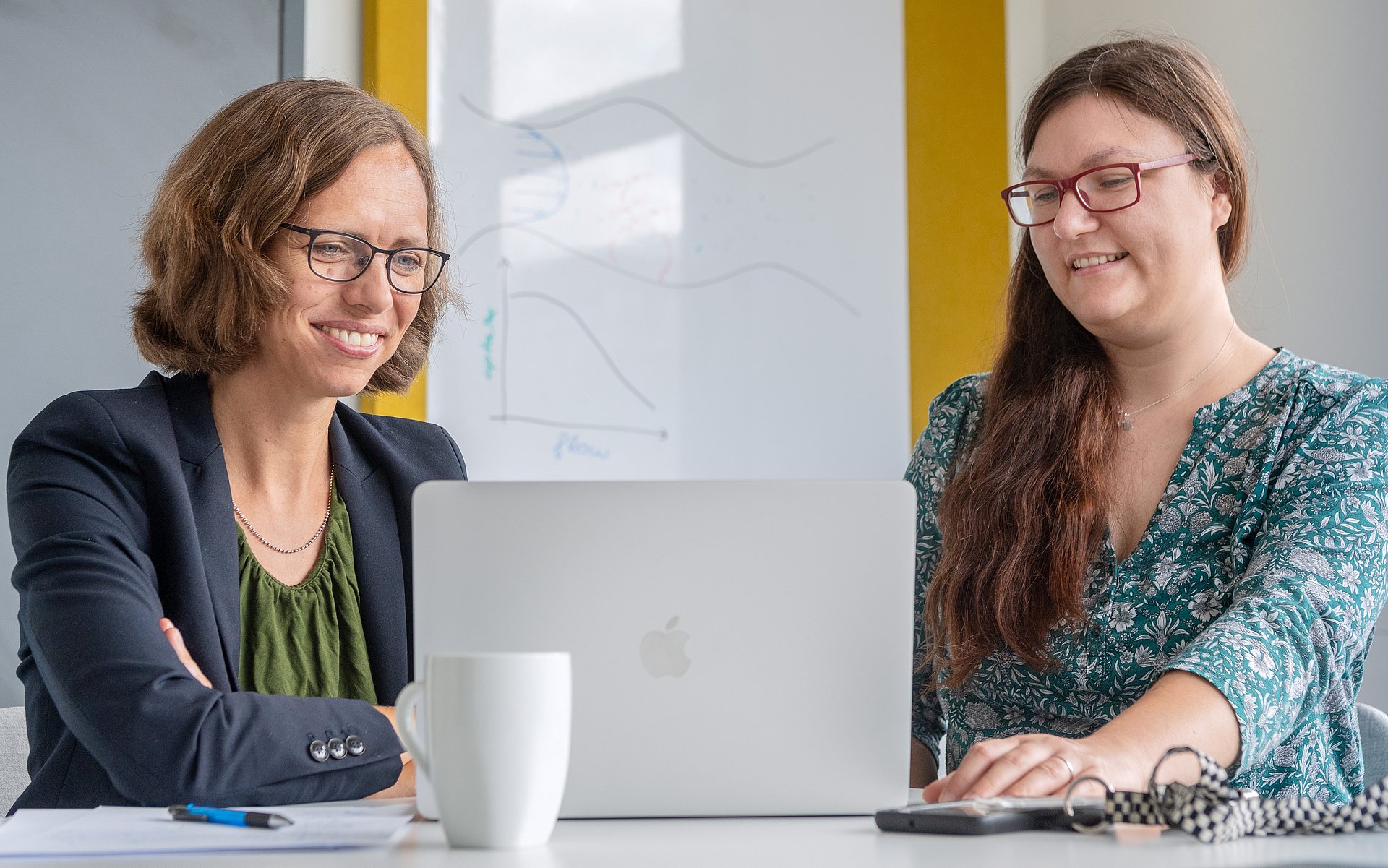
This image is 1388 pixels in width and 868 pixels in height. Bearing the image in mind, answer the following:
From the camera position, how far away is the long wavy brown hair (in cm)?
149

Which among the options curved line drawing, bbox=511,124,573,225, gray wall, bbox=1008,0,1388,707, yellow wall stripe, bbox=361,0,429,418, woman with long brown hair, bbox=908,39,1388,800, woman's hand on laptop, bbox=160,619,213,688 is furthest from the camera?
curved line drawing, bbox=511,124,573,225

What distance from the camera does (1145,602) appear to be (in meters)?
1.44

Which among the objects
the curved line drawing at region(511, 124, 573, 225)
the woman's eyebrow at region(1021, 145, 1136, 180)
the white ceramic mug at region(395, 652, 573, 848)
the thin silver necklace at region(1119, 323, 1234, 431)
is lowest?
the white ceramic mug at region(395, 652, 573, 848)

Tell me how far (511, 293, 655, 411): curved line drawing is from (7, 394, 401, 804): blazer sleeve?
131 centimetres

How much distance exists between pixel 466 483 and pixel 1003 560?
0.81 meters

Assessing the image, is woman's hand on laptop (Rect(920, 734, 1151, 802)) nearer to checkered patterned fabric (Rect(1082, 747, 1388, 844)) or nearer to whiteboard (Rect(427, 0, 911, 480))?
checkered patterned fabric (Rect(1082, 747, 1388, 844))

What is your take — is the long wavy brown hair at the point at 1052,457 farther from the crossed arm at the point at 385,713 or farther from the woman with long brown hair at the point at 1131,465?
the crossed arm at the point at 385,713

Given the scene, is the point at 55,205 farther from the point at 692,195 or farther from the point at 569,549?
the point at 569,549

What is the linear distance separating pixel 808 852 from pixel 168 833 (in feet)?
1.43

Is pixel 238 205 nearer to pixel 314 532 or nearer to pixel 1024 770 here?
pixel 314 532

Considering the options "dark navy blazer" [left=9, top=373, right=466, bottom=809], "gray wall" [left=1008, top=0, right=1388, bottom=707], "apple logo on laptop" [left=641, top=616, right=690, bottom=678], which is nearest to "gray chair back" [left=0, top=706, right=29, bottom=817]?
"dark navy blazer" [left=9, top=373, right=466, bottom=809]

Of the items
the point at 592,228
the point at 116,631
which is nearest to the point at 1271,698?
the point at 116,631

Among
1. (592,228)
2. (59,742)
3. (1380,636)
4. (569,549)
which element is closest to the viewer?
(569,549)

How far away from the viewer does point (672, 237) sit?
278 cm
